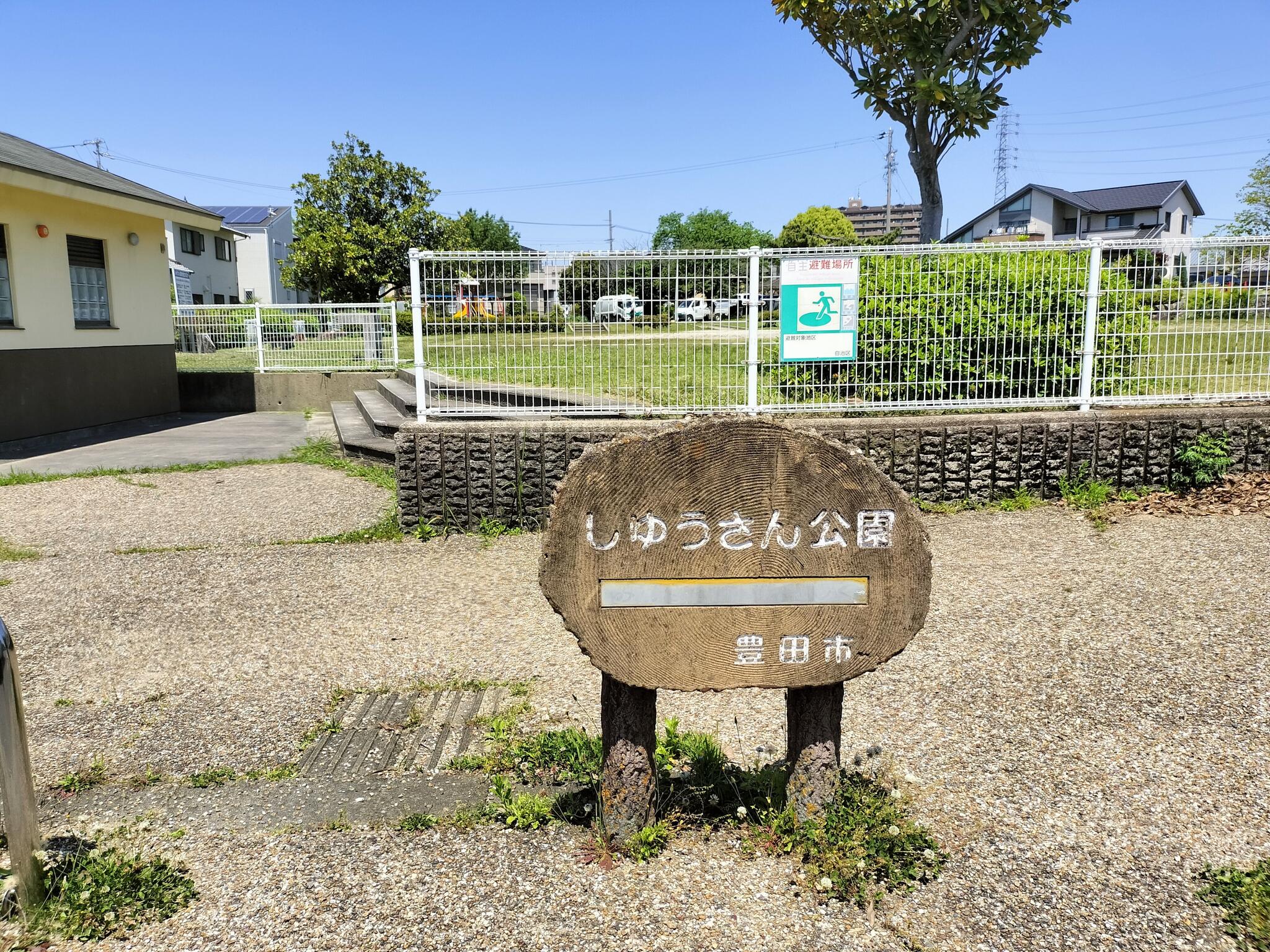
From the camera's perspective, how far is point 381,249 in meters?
26.9

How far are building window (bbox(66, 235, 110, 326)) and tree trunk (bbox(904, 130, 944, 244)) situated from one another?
1102 centimetres

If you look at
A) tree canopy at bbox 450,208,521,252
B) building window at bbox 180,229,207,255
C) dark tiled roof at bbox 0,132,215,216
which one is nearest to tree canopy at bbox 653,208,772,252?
tree canopy at bbox 450,208,521,252

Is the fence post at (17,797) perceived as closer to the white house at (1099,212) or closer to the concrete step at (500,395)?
the concrete step at (500,395)

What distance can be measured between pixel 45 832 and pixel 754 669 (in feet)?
7.59

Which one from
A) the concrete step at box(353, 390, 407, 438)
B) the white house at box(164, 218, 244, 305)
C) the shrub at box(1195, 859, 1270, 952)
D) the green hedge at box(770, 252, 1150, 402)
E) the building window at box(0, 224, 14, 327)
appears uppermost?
the white house at box(164, 218, 244, 305)

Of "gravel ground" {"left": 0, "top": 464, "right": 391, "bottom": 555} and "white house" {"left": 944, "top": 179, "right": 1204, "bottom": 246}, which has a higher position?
"white house" {"left": 944, "top": 179, "right": 1204, "bottom": 246}

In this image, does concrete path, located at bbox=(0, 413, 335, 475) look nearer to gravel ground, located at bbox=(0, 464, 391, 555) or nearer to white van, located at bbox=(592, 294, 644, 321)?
gravel ground, located at bbox=(0, 464, 391, 555)

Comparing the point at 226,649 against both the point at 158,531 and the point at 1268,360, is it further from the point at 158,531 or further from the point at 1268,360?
the point at 1268,360

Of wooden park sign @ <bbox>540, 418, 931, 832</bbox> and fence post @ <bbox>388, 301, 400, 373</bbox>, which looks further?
fence post @ <bbox>388, 301, 400, 373</bbox>

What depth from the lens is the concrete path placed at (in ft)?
33.7

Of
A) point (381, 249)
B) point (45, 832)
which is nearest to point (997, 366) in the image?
point (45, 832)

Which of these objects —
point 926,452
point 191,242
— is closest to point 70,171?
point 926,452

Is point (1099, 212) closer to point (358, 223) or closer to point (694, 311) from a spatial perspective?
point (358, 223)

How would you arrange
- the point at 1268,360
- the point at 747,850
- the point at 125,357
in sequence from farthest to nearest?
the point at 125,357 → the point at 1268,360 → the point at 747,850
